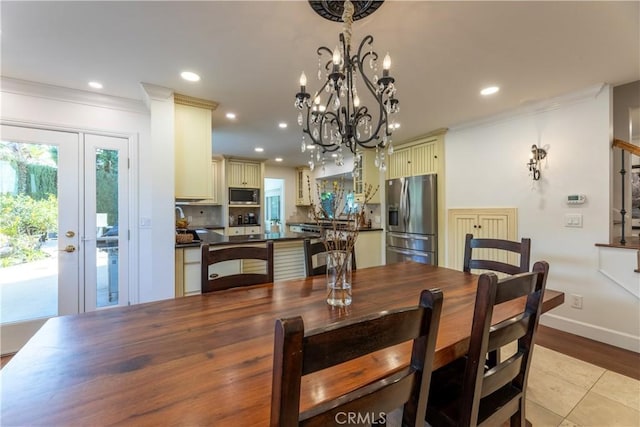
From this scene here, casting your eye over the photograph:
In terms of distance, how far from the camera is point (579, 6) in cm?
158

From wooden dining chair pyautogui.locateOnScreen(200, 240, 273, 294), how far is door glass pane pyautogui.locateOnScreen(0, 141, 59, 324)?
6.73 feet

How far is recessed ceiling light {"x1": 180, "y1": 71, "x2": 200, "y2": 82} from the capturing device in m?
2.31

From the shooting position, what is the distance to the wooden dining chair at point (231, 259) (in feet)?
5.36

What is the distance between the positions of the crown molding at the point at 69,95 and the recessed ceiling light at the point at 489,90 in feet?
11.1

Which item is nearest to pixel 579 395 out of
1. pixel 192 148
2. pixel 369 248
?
pixel 369 248

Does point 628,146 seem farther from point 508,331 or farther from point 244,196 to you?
point 244,196

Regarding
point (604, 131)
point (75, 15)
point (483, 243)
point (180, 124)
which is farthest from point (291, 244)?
point (604, 131)

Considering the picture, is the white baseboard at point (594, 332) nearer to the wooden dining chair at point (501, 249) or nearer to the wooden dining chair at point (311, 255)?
the wooden dining chair at point (501, 249)

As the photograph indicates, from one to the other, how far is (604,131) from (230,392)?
12.0 feet

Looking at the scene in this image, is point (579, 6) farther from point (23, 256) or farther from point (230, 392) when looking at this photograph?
point (23, 256)

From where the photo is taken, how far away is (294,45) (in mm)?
1935

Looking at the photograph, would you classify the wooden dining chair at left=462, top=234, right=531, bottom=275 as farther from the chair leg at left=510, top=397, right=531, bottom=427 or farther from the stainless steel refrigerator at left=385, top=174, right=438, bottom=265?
the stainless steel refrigerator at left=385, top=174, right=438, bottom=265

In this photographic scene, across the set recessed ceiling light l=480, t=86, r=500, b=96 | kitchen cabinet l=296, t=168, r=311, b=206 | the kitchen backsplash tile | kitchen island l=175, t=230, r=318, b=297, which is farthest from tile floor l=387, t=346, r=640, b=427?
kitchen cabinet l=296, t=168, r=311, b=206

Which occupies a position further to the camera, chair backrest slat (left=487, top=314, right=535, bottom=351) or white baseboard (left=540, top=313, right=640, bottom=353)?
white baseboard (left=540, top=313, right=640, bottom=353)
